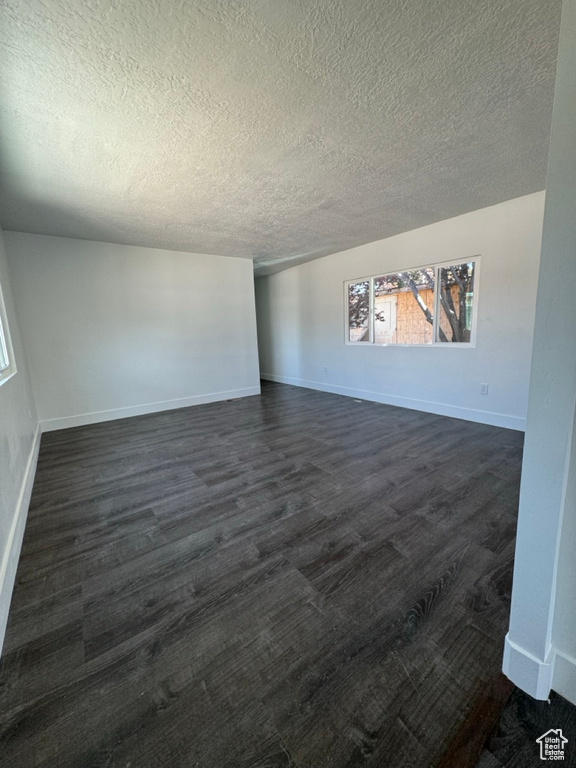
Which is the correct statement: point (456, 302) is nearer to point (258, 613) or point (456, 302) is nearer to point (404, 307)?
point (404, 307)

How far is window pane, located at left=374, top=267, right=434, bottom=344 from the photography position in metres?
4.02

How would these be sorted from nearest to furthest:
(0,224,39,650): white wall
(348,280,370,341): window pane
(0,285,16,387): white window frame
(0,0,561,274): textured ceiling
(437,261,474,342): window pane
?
(0,0,561,274): textured ceiling, (0,224,39,650): white wall, (0,285,16,387): white window frame, (437,261,474,342): window pane, (348,280,370,341): window pane

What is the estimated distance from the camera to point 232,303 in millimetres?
5375

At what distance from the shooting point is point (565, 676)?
0.96 meters

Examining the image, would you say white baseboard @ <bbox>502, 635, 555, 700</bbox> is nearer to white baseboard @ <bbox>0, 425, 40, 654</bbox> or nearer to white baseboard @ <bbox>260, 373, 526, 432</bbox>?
white baseboard @ <bbox>0, 425, 40, 654</bbox>

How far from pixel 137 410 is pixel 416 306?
14.8 ft

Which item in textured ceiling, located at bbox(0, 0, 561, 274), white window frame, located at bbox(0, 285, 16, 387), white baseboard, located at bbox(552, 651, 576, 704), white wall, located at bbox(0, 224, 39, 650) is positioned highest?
textured ceiling, located at bbox(0, 0, 561, 274)

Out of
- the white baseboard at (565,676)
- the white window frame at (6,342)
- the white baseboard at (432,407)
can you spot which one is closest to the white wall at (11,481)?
the white window frame at (6,342)

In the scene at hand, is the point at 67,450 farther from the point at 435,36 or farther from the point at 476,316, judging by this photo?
the point at 476,316

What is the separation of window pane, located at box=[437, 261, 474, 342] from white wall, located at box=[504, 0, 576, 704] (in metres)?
3.21

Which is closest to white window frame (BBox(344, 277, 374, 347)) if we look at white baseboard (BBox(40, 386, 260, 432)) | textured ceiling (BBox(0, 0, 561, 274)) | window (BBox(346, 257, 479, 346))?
window (BBox(346, 257, 479, 346))

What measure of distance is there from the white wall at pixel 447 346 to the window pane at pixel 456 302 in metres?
0.13

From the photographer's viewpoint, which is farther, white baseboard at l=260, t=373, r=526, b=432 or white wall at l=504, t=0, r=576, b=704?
white baseboard at l=260, t=373, r=526, b=432

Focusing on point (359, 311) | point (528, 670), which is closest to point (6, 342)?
point (528, 670)
